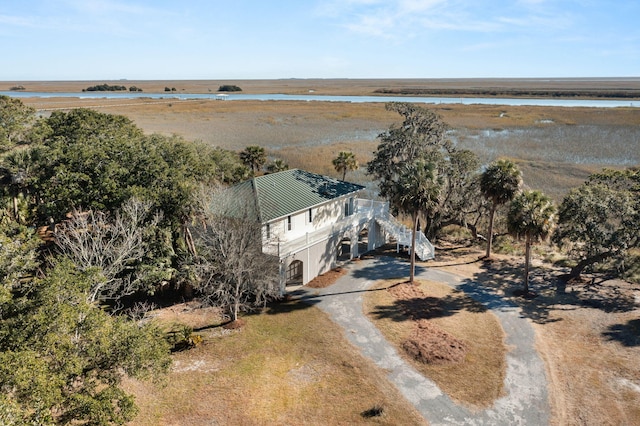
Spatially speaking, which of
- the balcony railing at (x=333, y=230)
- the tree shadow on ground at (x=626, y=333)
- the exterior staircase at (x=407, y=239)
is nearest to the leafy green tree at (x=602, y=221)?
the tree shadow on ground at (x=626, y=333)

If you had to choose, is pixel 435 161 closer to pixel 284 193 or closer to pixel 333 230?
pixel 333 230

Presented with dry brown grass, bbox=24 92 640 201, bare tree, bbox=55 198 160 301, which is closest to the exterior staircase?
bare tree, bbox=55 198 160 301

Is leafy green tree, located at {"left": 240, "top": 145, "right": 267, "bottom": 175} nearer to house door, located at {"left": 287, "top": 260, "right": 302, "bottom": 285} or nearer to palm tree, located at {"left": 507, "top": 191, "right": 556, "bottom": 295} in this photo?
house door, located at {"left": 287, "top": 260, "right": 302, "bottom": 285}

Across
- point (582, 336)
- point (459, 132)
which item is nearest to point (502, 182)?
point (582, 336)

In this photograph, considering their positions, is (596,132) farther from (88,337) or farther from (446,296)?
(88,337)

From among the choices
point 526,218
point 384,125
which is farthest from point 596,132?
point 526,218

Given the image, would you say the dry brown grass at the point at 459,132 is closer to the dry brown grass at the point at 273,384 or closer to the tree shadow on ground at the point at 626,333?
the tree shadow on ground at the point at 626,333
